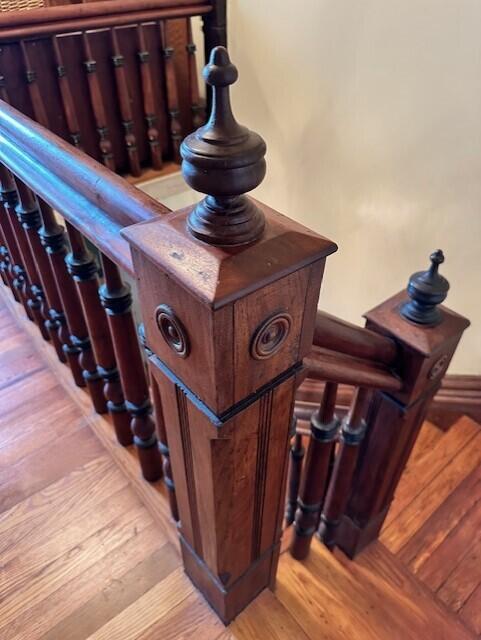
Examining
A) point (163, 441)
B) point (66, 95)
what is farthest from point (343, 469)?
point (66, 95)

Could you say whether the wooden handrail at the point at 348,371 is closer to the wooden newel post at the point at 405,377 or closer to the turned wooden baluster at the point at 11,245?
the wooden newel post at the point at 405,377

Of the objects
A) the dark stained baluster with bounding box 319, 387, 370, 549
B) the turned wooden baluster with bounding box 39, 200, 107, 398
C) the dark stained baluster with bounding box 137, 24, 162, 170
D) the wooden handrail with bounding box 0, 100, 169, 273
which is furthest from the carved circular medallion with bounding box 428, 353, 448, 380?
the dark stained baluster with bounding box 137, 24, 162, 170

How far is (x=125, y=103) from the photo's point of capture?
91.5 inches

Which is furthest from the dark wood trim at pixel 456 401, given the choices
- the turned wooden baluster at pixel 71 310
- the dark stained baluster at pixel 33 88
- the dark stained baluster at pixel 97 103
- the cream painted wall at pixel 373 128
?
the dark stained baluster at pixel 33 88

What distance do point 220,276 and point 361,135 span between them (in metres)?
1.84

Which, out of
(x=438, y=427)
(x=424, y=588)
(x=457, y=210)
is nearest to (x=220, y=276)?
(x=424, y=588)

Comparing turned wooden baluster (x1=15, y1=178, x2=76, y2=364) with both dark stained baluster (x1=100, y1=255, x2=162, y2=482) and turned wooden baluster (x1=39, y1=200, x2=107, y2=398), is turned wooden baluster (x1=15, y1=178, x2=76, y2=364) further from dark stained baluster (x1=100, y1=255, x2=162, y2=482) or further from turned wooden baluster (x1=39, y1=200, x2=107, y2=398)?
dark stained baluster (x1=100, y1=255, x2=162, y2=482)

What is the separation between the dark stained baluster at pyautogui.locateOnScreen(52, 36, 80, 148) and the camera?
2041 mm

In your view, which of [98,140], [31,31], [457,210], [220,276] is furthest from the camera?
[98,140]

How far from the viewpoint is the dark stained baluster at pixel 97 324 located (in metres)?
0.85

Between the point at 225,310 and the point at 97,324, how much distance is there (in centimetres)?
57

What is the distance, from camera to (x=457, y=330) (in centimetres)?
88

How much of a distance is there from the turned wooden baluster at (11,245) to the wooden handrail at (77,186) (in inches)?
7.8

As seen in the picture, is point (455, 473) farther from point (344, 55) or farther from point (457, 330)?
point (344, 55)
